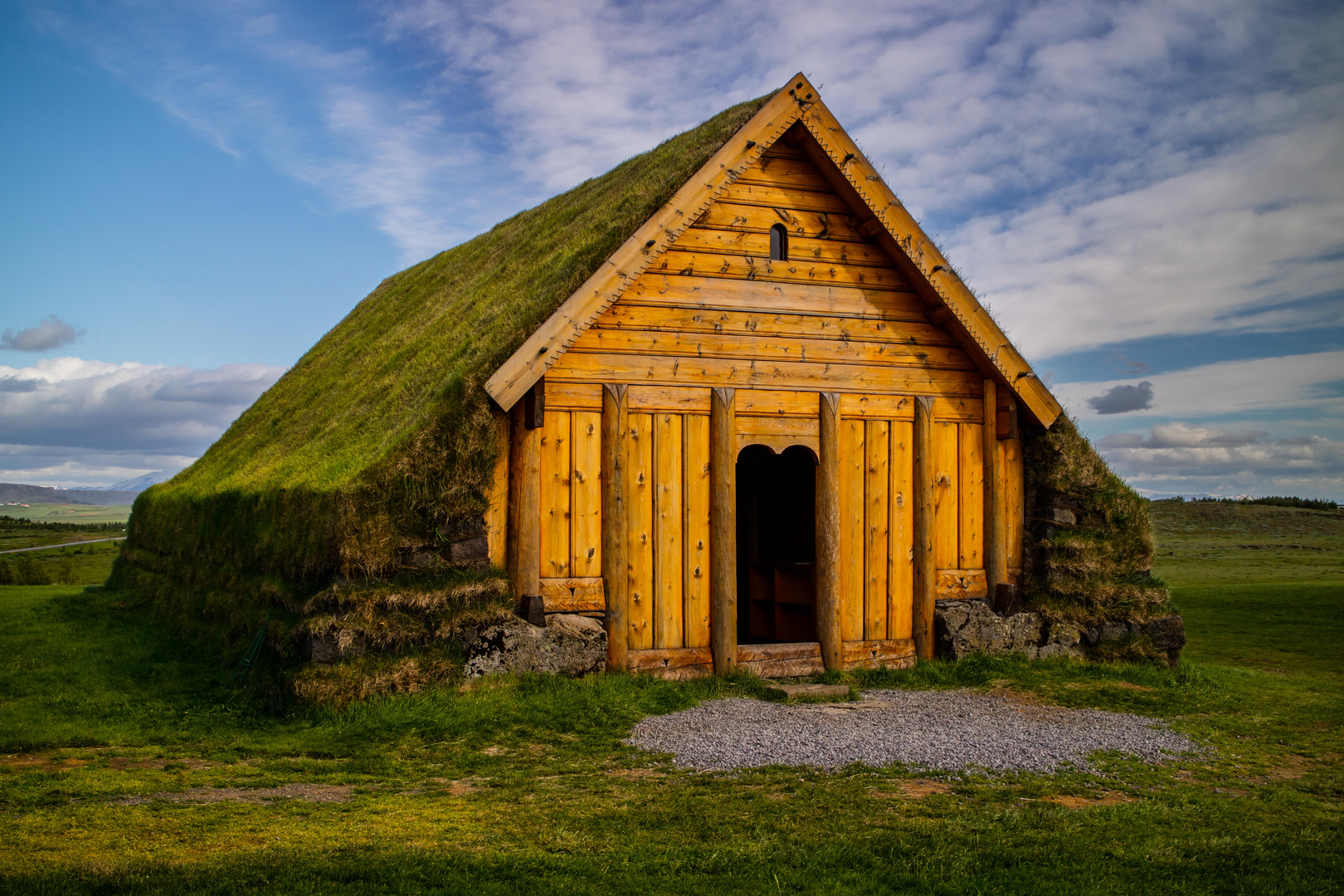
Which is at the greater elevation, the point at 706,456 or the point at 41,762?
the point at 706,456

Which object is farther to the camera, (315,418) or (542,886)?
(315,418)

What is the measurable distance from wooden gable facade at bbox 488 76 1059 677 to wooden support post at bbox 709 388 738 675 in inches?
1.0

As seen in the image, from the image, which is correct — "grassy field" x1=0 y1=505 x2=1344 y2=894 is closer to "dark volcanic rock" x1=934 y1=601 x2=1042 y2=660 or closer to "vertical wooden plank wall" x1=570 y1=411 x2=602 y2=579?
"dark volcanic rock" x1=934 y1=601 x2=1042 y2=660

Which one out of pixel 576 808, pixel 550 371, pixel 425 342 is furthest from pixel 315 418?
pixel 576 808

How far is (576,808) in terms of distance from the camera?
22.5ft

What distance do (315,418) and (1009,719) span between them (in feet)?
44.3

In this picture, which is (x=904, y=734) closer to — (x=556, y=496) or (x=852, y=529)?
(x=852, y=529)

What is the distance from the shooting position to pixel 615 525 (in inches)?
445

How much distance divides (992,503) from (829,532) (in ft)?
8.61

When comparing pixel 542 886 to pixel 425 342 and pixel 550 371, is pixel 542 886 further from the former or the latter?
pixel 425 342

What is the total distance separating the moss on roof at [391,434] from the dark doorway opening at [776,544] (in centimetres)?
502

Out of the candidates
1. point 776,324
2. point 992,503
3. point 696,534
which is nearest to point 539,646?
point 696,534

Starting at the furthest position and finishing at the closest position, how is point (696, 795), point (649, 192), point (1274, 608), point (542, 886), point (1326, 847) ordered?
1. point (1274, 608)
2. point (649, 192)
3. point (696, 795)
4. point (1326, 847)
5. point (542, 886)

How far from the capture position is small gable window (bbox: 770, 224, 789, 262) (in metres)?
12.6
